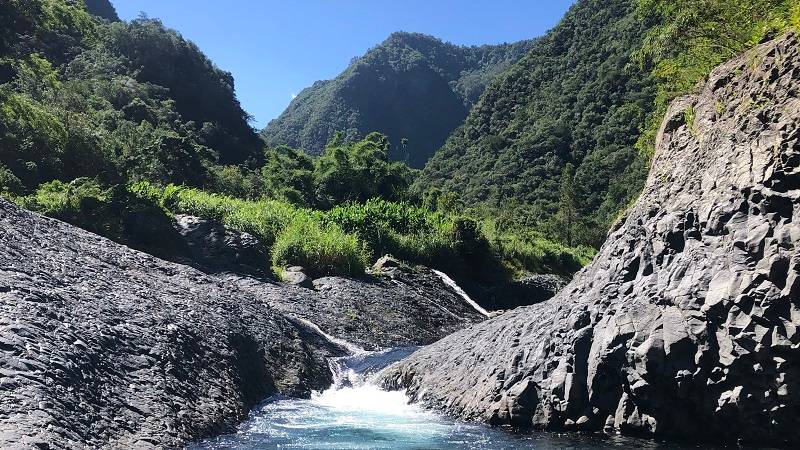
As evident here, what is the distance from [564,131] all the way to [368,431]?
63638 millimetres

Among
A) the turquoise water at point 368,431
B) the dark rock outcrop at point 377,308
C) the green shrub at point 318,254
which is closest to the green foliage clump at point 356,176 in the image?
the green shrub at point 318,254

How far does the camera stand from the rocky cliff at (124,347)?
6.51m

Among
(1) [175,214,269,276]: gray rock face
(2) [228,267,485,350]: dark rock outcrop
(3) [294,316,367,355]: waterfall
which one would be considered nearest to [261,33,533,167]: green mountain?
(1) [175,214,269,276]: gray rock face

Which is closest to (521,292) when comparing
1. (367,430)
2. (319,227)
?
(319,227)

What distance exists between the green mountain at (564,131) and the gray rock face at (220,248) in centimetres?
3599

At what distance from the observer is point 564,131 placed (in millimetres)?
68000

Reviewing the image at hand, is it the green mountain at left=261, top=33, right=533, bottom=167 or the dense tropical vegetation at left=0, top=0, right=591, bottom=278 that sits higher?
the green mountain at left=261, top=33, right=533, bottom=167

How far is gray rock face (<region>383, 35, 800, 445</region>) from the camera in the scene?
6488 millimetres

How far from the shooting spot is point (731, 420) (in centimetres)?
682

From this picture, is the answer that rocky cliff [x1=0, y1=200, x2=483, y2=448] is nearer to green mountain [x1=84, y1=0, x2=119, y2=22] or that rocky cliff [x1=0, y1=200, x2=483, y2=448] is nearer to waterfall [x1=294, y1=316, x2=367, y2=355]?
waterfall [x1=294, y1=316, x2=367, y2=355]

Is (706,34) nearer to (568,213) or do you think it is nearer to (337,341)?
(337,341)

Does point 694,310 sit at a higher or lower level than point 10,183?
lower

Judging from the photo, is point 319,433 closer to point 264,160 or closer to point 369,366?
point 369,366

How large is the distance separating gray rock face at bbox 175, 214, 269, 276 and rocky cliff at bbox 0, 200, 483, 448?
17.2 feet
